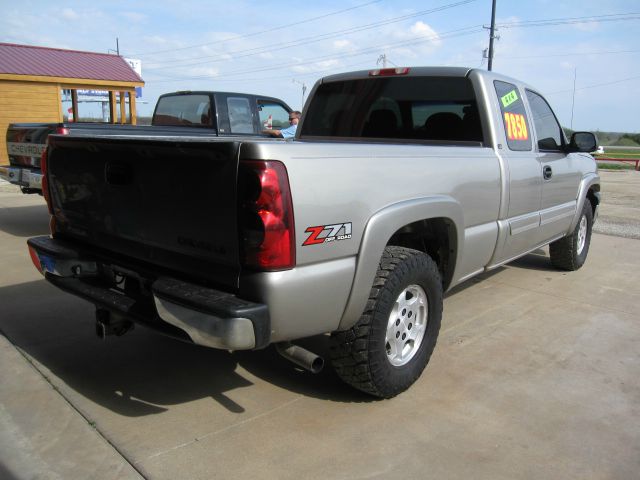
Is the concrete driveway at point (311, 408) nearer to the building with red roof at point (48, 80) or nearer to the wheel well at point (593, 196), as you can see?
the wheel well at point (593, 196)

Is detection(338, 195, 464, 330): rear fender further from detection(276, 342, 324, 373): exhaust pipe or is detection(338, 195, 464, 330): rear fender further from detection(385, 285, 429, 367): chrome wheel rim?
detection(385, 285, 429, 367): chrome wheel rim

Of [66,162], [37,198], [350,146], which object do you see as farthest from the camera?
[37,198]

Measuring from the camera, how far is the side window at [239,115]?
770cm

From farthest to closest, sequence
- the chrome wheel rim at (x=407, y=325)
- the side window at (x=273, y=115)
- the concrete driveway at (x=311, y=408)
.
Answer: the side window at (x=273, y=115) < the chrome wheel rim at (x=407, y=325) < the concrete driveway at (x=311, y=408)

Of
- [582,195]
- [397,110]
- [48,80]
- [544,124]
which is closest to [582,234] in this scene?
[582,195]

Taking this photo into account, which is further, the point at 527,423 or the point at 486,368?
the point at 486,368

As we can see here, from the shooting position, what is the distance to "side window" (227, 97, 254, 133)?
7.70 m

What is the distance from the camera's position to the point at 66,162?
321cm

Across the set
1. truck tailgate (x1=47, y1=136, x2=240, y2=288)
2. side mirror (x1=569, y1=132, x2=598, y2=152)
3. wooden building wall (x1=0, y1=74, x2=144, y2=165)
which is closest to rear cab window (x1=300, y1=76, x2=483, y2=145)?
side mirror (x1=569, y1=132, x2=598, y2=152)

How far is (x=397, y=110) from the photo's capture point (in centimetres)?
438

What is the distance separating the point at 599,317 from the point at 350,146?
10.3 ft

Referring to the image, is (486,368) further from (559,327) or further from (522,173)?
(522,173)

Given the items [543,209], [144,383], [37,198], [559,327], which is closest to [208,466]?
[144,383]

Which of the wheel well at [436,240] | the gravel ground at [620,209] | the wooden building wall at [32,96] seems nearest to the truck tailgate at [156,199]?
the wheel well at [436,240]
